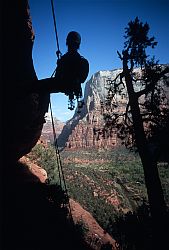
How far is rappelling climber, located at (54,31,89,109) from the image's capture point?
5.91m

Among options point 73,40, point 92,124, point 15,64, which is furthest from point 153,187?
point 92,124

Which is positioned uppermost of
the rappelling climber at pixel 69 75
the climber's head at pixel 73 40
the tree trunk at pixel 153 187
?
the climber's head at pixel 73 40

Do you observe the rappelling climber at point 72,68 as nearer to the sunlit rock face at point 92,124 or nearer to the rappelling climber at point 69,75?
the rappelling climber at point 69,75

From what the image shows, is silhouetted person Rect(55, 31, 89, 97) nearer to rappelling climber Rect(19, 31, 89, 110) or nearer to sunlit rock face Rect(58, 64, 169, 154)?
rappelling climber Rect(19, 31, 89, 110)

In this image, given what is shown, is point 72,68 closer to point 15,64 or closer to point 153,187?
point 15,64

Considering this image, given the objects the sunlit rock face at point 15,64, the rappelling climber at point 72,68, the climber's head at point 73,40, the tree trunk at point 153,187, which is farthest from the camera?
the tree trunk at point 153,187

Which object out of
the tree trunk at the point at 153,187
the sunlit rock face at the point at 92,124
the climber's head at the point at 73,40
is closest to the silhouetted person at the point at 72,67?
the climber's head at the point at 73,40

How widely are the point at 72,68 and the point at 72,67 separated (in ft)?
0.09

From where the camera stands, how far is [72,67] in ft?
19.4

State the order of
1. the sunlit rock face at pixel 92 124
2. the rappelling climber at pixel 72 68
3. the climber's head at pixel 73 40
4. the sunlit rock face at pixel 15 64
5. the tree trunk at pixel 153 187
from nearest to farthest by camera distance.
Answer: the rappelling climber at pixel 72 68 < the climber's head at pixel 73 40 < the sunlit rock face at pixel 15 64 < the tree trunk at pixel 153 187 < the sunlit rock face at pixel 92 124

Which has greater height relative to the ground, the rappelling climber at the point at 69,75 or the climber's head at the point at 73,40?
the climber's head at the point at 73,40

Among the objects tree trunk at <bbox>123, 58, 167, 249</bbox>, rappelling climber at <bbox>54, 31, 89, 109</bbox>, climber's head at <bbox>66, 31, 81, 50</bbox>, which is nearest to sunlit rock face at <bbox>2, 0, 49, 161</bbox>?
rappelling climber at <bbox>54, 31, 89, 109</bbox>

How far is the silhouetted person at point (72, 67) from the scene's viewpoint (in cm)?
591

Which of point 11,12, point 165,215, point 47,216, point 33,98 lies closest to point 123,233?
point 165,215
